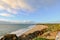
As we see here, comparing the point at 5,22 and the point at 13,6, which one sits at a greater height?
the point at 13,6

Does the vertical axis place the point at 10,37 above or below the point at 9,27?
below

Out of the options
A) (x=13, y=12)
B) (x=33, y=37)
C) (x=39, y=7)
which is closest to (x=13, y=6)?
(x=13, y=12)

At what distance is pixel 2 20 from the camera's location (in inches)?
92.7

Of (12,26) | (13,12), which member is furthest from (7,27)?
(13,12)

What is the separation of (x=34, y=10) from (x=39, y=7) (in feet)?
0.35

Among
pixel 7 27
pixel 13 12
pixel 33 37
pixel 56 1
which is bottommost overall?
pixel 33 37

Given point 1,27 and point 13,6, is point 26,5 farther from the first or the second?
point 1,27

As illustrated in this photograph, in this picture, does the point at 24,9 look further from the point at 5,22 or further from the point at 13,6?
the point at 5,22

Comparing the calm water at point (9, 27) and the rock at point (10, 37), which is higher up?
the calm water at point (9, 27)

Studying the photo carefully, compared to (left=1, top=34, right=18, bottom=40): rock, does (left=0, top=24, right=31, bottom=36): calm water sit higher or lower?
higher

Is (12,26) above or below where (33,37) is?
above

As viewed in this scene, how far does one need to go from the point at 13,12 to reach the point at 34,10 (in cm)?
38

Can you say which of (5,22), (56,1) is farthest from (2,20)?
(56,1)

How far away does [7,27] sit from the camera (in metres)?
2.36
